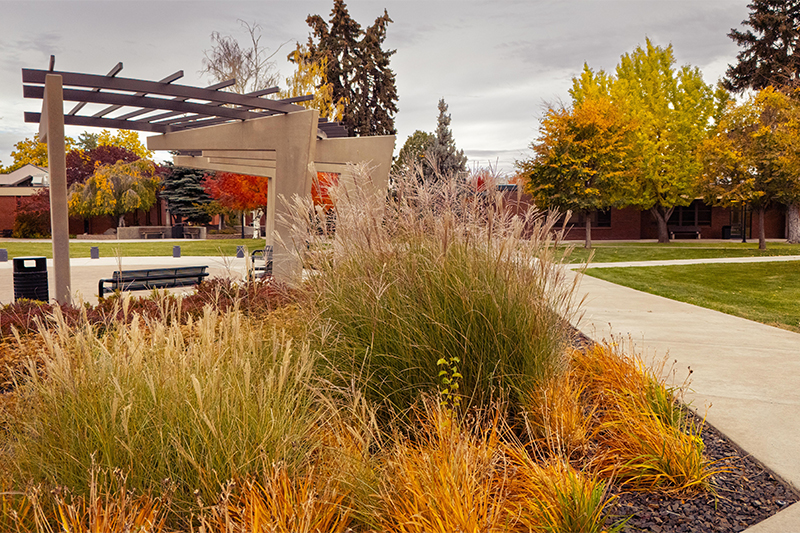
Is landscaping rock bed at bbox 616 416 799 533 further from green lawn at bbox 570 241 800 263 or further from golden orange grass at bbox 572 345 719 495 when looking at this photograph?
green lawn at bbox 570 241 800 263

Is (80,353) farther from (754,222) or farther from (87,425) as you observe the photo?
(754,222)

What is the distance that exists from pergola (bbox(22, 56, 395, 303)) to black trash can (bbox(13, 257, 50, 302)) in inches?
34.9

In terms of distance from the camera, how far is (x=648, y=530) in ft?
7.61

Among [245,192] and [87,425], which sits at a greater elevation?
[245,192]

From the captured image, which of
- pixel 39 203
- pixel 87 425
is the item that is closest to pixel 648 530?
pixel 87 425

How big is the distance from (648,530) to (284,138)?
360 inches

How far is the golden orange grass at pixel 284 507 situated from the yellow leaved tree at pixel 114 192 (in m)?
40.9

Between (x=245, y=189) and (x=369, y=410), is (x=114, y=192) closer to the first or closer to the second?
(x=245, y=189)

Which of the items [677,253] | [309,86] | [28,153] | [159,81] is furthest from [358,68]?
[28,153]

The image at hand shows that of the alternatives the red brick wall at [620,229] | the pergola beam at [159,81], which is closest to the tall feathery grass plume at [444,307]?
the pergola beam at [159,81]

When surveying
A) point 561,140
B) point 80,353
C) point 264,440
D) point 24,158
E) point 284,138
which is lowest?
point 264,440

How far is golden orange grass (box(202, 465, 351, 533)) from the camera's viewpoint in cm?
201

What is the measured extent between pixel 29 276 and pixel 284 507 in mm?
7909

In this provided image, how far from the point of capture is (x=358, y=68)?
A: 36094mm
